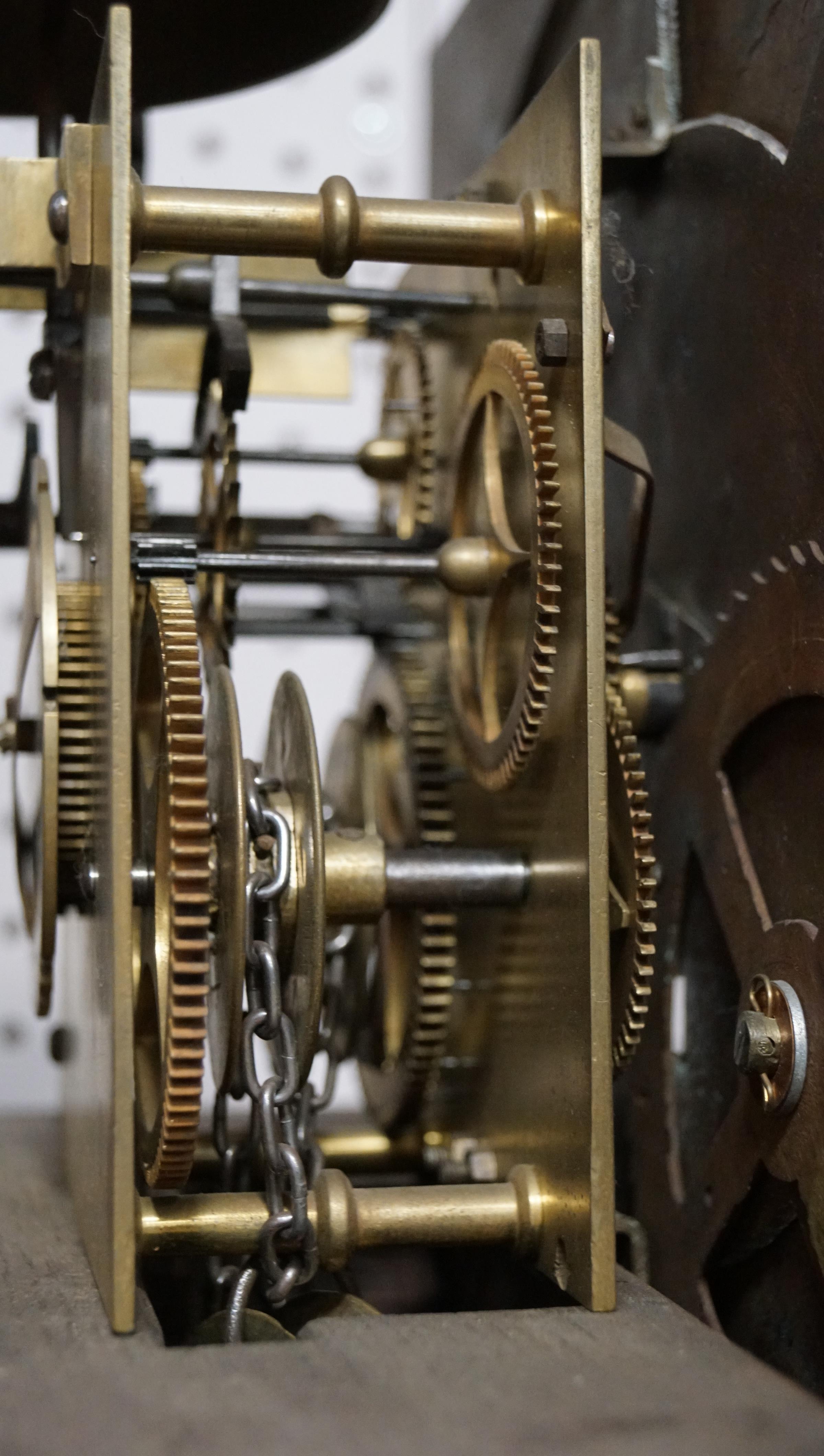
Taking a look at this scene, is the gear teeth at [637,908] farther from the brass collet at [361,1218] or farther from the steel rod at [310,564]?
the steel rod at [310,564]

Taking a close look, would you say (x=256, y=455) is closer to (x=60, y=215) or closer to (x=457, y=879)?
(x=60, y=215)

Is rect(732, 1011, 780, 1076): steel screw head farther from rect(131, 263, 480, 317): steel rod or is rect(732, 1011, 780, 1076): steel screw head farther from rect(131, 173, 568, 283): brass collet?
rect(131, 263, 480, 317): steel rod

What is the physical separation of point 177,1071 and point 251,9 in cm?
96

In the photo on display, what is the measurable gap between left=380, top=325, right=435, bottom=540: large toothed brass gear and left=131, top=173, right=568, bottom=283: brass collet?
374 mm

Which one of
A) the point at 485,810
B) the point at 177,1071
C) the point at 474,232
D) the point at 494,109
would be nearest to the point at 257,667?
the point at 494,109

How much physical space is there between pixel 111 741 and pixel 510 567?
384mm

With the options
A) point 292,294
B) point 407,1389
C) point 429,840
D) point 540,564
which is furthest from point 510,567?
point 407,1389

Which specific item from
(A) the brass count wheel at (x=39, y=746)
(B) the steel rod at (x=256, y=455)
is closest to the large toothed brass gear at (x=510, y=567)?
(B) the steel rod at (x=256, y=455)

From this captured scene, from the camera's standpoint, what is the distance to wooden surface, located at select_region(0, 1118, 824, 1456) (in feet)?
2.56

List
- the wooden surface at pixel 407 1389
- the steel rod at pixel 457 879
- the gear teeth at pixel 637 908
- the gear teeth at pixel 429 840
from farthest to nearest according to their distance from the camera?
the gear teeth at pixel 429 840
the steel rod at pixel 457 879
the gear teeth at pixel 637 908
the wooden surface at pixel 407 1389

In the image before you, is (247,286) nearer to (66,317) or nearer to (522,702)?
(66,317)

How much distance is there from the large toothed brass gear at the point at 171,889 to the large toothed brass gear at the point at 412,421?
482mm

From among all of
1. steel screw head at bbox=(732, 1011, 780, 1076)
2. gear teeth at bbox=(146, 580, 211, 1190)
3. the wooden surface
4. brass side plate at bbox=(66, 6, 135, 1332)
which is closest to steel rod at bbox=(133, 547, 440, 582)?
brass side plate at bbox=(66, 6, 135, 1332)

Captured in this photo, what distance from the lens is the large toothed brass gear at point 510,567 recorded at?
1.12 m
